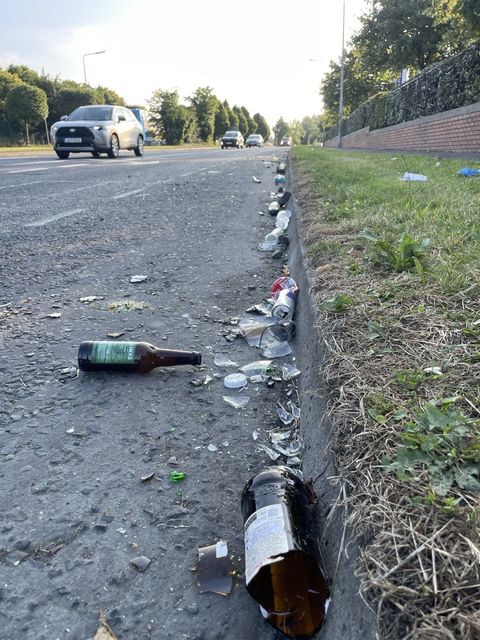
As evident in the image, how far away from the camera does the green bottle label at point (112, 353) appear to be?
2.13m

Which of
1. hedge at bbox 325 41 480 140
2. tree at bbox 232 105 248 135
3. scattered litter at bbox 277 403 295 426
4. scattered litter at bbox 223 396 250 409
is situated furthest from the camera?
tree at bbox 232 105 248 135

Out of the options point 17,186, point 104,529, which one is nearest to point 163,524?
point 104,529

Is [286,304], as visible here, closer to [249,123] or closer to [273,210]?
Result: [273,210]

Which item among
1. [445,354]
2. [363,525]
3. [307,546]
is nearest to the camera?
[363,525]

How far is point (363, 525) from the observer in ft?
3.31

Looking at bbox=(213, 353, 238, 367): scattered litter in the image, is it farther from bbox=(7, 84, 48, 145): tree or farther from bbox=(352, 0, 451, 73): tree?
bbox=(7, 84, 48, 145): tree

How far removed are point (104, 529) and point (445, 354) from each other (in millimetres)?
1145

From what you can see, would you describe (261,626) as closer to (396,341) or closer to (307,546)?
(307,546)

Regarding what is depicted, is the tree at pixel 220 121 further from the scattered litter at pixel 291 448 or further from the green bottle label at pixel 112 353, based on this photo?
the scattered litter at pixel 291 448

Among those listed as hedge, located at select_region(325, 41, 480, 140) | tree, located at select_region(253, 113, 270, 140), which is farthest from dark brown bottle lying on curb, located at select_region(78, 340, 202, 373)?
tree, located at select_region(253, 113, 270, 140)

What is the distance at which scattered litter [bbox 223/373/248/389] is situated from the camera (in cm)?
215

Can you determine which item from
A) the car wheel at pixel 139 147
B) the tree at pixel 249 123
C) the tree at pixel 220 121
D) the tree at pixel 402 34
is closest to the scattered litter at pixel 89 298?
the car wheel at pixel 139 147

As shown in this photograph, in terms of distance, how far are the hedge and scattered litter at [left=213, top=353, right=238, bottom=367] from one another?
1062 centimetres

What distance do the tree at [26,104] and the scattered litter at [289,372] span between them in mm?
34380
